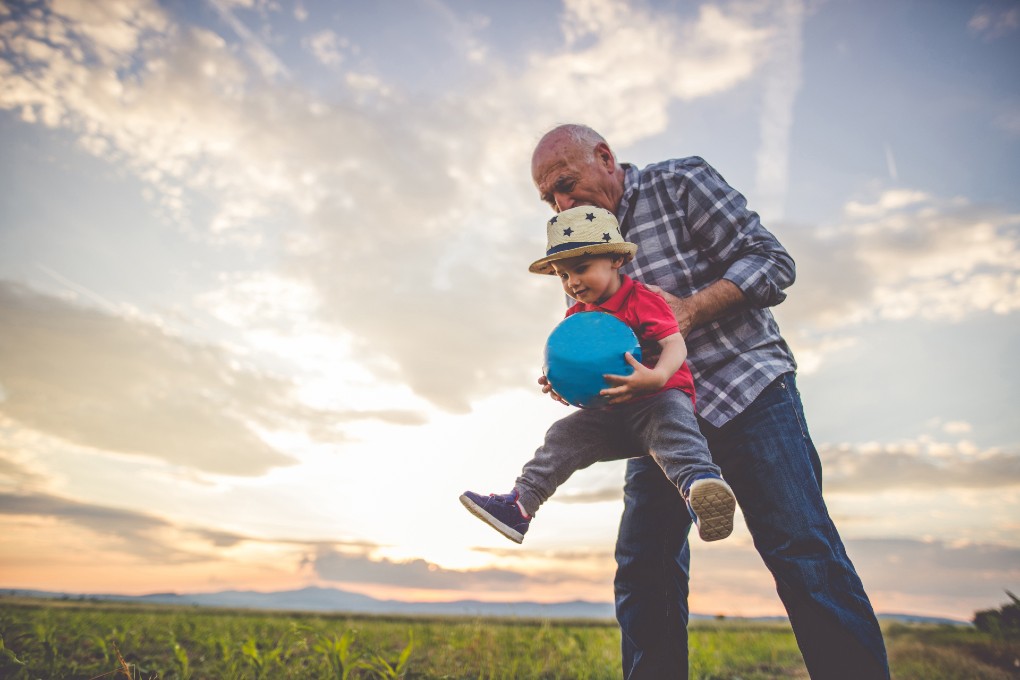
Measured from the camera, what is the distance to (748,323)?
129 inches

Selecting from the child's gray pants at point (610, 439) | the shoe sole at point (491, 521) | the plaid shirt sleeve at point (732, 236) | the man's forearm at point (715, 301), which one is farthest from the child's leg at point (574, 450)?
the plaid shirt sleeve at point (732, 236)

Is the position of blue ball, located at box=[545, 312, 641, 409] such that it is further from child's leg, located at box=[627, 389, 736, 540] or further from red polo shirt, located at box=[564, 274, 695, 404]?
child's leg, located at box=[627, 389, 736, 540]

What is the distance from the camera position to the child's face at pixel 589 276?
295cm

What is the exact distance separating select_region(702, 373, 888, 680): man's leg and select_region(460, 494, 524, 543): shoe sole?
1247 millimetres

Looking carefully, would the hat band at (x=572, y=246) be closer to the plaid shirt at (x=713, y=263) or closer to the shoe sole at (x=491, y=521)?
the plaid shirt at (x=713, y=263)

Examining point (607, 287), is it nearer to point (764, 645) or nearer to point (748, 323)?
point (748, 323)

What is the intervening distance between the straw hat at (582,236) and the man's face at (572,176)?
533 millimetres

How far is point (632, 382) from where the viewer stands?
2576 millimetres

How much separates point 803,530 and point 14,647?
648 centimetres

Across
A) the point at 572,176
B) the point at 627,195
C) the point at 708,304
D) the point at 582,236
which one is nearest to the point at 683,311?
the point at 708,304

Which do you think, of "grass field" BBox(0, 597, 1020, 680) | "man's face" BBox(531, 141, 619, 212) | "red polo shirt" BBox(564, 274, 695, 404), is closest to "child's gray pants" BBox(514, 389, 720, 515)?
"red polo shirt" BBox(564, 274, 695, 404)

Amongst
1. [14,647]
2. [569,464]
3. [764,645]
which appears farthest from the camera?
[764,645]

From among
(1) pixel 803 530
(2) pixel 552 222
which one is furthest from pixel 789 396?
(2) pixel 552 222

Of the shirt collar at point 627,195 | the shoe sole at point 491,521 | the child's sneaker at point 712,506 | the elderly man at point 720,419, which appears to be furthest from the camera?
the shirt collar at point 627,195
